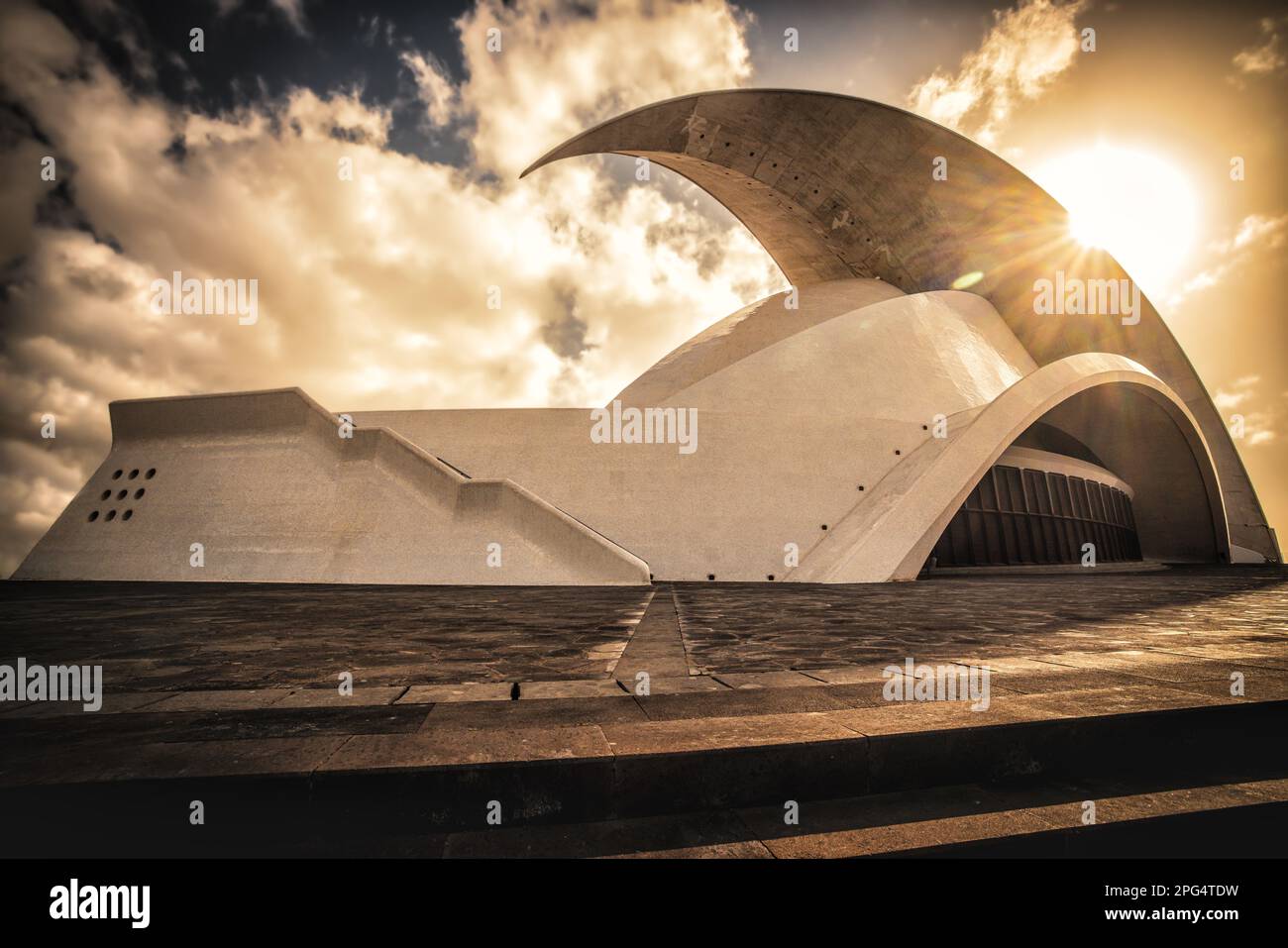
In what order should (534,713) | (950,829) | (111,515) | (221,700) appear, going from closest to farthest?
(950,829) < (534,713) < (221,700) < (111,515)

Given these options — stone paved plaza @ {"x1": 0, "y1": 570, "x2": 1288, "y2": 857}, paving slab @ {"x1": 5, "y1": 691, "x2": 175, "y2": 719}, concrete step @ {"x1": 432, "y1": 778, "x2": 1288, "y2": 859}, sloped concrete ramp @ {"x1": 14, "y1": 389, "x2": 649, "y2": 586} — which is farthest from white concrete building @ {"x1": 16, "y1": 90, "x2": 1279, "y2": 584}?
concrete step @ {"x1": 432, "y1": 778, "x2": 1288, "y2": 859}

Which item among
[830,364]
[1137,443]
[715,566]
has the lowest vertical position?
[715,566]

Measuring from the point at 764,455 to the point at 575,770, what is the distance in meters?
12.6

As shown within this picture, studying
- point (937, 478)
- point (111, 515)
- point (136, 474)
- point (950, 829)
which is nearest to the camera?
point (950, 829)

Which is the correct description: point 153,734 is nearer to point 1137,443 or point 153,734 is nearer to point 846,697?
point 846,697

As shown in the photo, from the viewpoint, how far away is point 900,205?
21797 millimetres

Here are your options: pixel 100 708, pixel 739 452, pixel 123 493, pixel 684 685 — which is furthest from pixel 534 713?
pixel 123 493

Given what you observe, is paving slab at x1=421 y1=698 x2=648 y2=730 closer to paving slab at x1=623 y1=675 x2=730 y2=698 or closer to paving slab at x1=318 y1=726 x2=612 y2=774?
paving slab at x1=318 y1=726 x2=612 y2=774

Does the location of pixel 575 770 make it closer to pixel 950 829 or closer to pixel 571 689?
pixel 571 689

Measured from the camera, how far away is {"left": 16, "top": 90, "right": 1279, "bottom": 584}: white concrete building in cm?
1167

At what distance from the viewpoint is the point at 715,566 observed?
13.2 meters

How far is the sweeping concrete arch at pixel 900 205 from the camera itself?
66.3 feet
